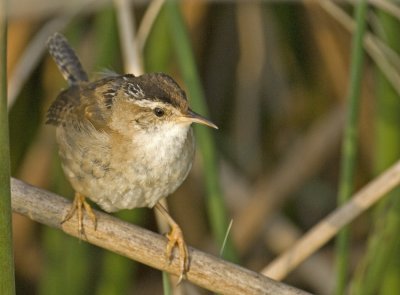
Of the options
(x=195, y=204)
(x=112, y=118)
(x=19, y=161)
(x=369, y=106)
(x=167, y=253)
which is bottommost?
(x=167, y=253)

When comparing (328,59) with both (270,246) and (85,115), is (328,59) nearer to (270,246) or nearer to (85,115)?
(270,246)

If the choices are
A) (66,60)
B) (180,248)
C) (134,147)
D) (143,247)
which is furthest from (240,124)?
(143,247)

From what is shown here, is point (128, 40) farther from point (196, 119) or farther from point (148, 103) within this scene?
point (196, 119)

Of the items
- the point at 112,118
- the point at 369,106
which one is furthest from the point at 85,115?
the point at 369,106

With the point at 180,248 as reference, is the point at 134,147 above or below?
above

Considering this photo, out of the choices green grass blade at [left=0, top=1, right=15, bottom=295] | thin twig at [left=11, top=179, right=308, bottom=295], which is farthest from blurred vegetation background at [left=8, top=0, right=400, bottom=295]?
green grass blade at [left=0, top=1, right=15, bottom=295]

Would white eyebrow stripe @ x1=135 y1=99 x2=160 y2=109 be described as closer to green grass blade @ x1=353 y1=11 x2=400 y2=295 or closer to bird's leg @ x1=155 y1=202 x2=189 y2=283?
bird's leg @ x1=155 y1=202 x2=189 y2=283
